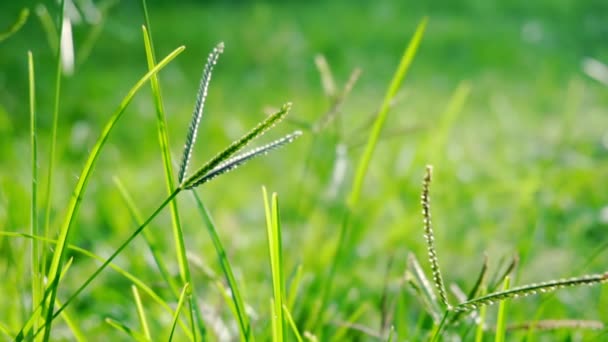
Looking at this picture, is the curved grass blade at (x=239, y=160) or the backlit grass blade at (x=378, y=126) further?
the backlit grass blade at (x=378, y=126)

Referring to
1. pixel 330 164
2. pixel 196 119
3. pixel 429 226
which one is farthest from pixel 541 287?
pixel 330 164

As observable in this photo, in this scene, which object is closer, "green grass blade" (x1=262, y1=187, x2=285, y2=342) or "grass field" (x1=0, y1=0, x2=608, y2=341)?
"green grass blade" (x1=262, y1=187, x2=285, y2=342)

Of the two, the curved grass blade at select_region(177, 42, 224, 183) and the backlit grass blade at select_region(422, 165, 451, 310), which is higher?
the curved grass blade at select_region(177, 42, 224, 183)

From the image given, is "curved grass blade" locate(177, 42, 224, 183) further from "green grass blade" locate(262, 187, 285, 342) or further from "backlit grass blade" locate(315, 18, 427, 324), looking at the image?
A: "backlit grass blade" locate(315, 18, 427, 324)

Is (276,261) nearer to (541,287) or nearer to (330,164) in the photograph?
(541,287)

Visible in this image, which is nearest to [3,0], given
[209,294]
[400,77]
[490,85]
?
[490,85]

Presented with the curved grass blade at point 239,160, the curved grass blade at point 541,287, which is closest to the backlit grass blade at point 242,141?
the curved grass blade at point 239,160

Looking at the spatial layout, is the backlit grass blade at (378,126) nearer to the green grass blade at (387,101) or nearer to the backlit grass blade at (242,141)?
the green grass blade at (387,101)

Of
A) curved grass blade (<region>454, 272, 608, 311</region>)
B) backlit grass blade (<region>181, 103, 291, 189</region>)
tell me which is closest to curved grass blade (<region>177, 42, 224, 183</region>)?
backlit grass blade (<region>181, 103, 291, 189</region>)

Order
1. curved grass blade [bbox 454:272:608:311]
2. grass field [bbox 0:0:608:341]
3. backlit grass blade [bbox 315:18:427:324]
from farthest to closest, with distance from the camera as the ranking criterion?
1. grass field [bbox 0:0:608:341]
2. backlit grass blade [bbox 315:18:427:324]
3. curved grass blade [bbox 454:272:608:311]
